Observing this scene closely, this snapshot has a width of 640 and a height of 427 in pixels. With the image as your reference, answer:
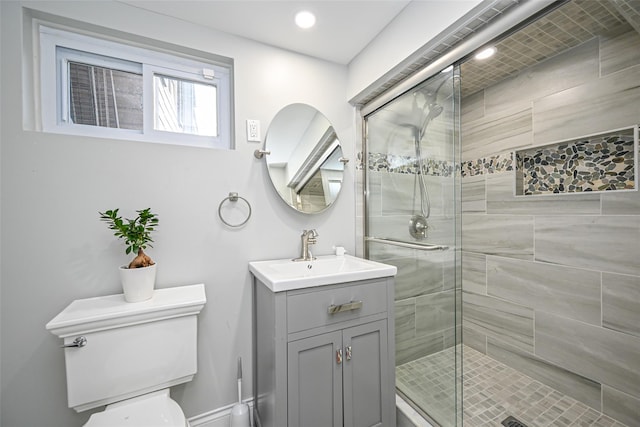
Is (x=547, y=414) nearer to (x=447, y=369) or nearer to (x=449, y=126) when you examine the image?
(x=447, y=369)

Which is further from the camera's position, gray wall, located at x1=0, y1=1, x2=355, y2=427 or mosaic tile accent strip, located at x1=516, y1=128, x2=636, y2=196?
mosaic tile accent strip, located at x1=516, y1=128, x2=636, y2=196

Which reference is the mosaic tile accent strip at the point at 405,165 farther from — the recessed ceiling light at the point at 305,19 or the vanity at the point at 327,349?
the recessed ceiling light at the point at 305,19

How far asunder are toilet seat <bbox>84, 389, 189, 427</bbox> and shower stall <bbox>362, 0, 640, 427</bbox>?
3.64 ft

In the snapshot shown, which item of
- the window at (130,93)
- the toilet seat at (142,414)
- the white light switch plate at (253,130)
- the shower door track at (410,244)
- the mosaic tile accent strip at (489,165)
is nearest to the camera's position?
the toilet seat at (142,414)

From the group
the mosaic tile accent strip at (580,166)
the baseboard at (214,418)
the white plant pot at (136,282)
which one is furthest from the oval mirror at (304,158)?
the mosaic tile accent strip at (580,166)

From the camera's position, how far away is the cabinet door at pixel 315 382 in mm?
1049

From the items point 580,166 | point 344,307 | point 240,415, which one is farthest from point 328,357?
point 580,166

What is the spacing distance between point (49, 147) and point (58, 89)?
314mm

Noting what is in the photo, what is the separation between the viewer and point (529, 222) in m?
1.75

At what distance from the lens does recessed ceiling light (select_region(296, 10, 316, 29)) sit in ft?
4.30

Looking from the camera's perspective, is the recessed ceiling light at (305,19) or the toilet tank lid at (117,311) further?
the recessed ceiling light at (305,19)

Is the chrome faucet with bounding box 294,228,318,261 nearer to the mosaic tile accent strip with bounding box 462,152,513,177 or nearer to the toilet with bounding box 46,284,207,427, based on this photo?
the toilet with bounding box 46,284,207,427

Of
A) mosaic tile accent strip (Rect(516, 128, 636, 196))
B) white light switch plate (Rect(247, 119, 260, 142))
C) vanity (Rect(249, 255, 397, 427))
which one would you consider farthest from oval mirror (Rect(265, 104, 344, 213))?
mosaic tile accent strip (Rect(516, 128, 636, 196))

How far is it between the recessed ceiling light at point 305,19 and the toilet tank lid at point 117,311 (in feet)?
4.81
